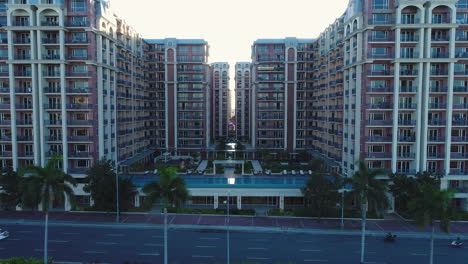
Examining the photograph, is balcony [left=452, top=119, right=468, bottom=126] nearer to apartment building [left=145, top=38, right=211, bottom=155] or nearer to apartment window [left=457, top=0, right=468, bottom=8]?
apartment window [left=457, top=0, right=468, bottom=8]

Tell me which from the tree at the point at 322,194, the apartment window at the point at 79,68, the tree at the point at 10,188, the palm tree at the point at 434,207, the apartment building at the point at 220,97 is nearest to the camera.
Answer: the palm tree at the point at 434,207

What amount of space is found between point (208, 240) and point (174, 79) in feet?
184

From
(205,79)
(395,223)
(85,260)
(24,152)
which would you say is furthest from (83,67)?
(395,223)

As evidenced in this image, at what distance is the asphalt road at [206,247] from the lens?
32438 mm

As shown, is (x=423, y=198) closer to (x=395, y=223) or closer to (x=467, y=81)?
(x=395, y=223)

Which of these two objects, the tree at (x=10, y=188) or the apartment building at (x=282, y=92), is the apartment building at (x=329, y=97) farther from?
the tree at (x=10, y=188)

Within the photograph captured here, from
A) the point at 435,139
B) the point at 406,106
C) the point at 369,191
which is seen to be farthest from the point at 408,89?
the point at 369,191

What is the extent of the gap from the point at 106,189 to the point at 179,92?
46617mm

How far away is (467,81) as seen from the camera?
49.3m

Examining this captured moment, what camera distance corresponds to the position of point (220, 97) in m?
141

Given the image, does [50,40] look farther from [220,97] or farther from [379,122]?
[220,97]

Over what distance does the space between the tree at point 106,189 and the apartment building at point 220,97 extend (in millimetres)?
Result: 90033

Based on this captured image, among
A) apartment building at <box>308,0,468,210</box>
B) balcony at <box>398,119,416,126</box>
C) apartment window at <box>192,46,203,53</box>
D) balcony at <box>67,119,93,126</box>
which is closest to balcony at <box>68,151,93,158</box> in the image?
balcony at <box>67,119,93,126</box>

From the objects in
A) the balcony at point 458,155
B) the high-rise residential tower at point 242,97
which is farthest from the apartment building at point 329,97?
the high-rise residential tower at point 242,97
